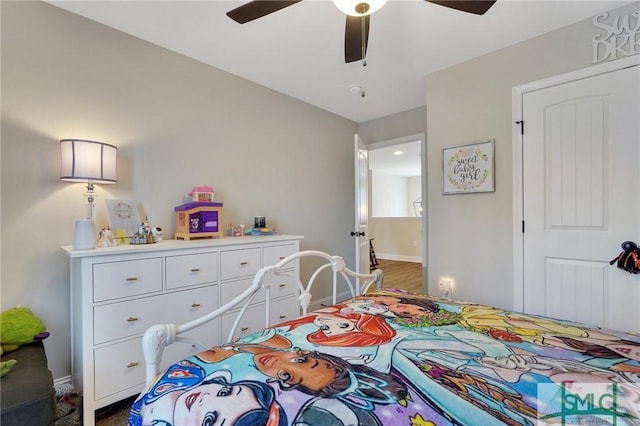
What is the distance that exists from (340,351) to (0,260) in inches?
→ 79.9

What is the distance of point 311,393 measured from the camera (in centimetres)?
70

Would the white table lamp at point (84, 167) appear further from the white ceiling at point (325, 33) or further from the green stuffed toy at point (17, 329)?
the white ceiling at point (325, 33)

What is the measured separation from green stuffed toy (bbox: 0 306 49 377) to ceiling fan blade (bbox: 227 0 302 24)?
190 centimetres

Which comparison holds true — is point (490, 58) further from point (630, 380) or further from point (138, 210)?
point (138, 210)

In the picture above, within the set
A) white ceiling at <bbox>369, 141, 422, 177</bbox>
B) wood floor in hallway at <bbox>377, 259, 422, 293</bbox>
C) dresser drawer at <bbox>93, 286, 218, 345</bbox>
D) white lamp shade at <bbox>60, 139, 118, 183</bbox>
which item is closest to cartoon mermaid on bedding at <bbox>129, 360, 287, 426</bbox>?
dresser drawer at <bbox>93, 286, 218, 345</bbox>

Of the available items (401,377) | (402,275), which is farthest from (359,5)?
(402,275)

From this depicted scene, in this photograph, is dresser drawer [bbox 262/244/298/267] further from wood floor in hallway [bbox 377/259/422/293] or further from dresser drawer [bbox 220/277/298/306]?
wood floor in hallway [bbox 377/259/422/293]

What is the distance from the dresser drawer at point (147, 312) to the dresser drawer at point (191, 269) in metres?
0.06

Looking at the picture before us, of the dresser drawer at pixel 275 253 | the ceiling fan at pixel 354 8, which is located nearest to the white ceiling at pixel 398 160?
the dresser drawer at pixel 275 253

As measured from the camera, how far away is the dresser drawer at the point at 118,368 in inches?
63.1

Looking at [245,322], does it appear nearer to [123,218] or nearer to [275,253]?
[275,253]

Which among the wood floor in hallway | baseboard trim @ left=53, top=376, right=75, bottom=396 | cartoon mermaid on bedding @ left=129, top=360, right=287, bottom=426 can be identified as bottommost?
the wood floor in hallway

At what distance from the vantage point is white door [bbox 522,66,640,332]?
1.88 m

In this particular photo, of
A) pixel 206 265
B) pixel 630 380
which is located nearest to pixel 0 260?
pixel 206 265
